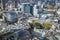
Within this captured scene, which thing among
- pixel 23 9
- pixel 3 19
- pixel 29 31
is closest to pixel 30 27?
pixel 29 31

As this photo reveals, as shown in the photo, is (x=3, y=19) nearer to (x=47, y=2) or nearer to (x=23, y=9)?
(x=23, y=9)

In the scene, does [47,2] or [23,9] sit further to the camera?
[47,2]

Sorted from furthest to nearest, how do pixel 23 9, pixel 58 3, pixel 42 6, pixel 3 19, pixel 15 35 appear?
pixel 58 3 → pixel 42 6 → pixel 23 9 → pixel 3 19 → pixel 15 35

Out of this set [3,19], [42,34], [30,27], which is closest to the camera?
[42,34]

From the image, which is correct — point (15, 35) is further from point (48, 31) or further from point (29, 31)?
point (48, 31)

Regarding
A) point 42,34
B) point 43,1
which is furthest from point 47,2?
point 42,34

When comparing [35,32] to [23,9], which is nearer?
[35,32]

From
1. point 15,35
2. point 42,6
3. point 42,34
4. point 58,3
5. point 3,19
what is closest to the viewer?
point 15,35

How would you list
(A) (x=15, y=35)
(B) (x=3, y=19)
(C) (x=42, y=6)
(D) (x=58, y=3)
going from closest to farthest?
(A) (x=15, y=35) < (B) (x=3, y=19) < (C) (x=42, y=6) < (D) (x=58, y=3)

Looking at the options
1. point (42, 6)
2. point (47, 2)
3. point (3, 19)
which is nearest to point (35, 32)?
point (3, 19)
